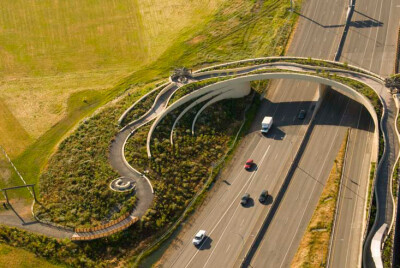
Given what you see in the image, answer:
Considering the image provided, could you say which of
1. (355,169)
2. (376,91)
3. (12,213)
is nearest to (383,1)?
(376,91)

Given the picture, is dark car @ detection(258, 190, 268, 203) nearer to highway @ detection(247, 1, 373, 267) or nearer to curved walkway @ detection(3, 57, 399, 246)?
highway @ detection(247, 1, 373, 267)

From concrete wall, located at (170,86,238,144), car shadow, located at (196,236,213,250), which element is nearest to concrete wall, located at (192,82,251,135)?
concrete wall, located at (170,86,238,144)

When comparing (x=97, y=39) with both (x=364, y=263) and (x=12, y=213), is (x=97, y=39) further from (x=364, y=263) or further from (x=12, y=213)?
(x=364, y=263)

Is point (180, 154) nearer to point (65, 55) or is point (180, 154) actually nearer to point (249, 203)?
point (249, 203)

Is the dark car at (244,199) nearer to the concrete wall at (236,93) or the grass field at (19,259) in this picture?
the concrete wall at (236,93)

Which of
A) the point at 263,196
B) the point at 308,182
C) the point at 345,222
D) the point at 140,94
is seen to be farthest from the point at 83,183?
the point at 345,222

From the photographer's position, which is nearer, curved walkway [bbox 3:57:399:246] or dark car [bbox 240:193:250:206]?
curved walkway [bbox 3:57:399:246]
